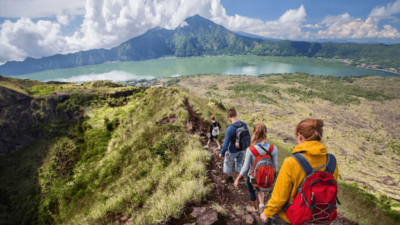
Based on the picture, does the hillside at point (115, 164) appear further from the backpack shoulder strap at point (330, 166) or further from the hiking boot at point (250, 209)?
the backpack shoulder strap at point (330, 166)

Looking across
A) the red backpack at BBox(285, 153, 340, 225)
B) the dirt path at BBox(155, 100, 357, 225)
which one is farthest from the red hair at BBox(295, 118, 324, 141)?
the dirt path at BBox(155, 100, 357, 225)

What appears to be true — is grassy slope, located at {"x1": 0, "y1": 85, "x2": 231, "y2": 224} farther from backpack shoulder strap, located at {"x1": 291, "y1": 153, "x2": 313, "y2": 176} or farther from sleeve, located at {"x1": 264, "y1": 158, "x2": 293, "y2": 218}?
backpack shoulder strap, located at {"x1": 291, "y1": 153, "x2": 313, "y2": 176}

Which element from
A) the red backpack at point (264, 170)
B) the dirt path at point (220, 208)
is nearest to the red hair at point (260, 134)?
the red backpack at point (264, 170)

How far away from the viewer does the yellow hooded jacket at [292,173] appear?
1.73m

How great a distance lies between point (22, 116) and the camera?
948 centimetres

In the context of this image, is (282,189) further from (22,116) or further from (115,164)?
(22,116)

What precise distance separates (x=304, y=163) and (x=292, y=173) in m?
0.19

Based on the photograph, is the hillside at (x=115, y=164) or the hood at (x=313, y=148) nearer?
the hood at (x=313, y=148)

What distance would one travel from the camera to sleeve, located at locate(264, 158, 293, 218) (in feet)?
6.11

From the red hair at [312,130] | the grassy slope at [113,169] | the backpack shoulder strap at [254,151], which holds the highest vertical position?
the red hair at [312,130]

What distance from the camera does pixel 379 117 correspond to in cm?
4912

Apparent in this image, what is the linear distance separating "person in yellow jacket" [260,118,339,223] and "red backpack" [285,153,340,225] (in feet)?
0.18

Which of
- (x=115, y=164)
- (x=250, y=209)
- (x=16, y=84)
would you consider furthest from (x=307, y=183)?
(x=16, y=84)

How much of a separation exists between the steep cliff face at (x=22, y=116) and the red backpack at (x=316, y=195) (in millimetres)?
11974
